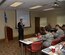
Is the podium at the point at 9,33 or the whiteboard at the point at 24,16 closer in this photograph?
the podium at the point at 9,33

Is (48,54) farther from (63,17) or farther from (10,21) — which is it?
(63,17)

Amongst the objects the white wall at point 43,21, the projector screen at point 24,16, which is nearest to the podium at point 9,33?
the projector screen at point 24,16

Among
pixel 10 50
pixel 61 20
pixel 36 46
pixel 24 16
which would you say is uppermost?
pixel 24 16

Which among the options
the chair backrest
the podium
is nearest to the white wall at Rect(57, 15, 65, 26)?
the podium

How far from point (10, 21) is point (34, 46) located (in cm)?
563

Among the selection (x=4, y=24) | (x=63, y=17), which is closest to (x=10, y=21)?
(x=4, y=24)

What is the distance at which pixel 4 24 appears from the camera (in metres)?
8.81

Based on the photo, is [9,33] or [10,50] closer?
[10,50]

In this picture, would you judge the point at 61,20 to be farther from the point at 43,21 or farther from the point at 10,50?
the point at 10,50

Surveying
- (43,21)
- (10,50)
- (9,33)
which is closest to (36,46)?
(10,50)

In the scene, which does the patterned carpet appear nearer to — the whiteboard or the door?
the whiteboard

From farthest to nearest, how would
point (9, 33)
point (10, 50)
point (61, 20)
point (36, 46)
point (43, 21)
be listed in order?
point (43, 21)
point (61, 20)
point (9, 33)
point (10, 50)
point (36, 46)

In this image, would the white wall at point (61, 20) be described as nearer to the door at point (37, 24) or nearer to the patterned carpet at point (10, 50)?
the door at point (37, 24)

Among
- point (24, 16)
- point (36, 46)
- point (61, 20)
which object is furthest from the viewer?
point (61, 20)
